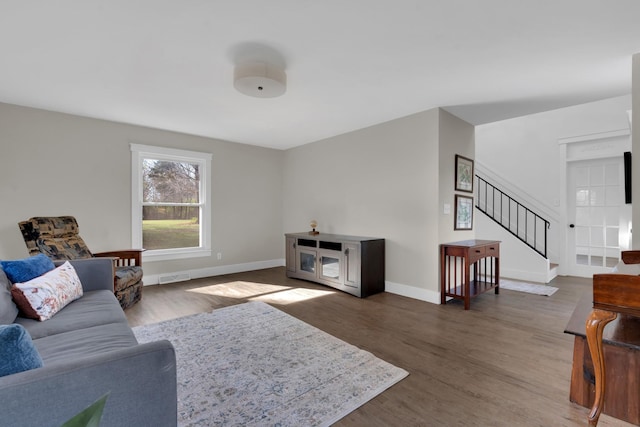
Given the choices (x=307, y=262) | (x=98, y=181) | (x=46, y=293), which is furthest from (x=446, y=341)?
(x=98, y=181)

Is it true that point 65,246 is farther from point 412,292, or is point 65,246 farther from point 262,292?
point 412,292

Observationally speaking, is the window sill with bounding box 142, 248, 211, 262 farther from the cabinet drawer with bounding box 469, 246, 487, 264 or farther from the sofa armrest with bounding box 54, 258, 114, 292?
the cabinet drawer with bounding box 469, 246, 487, 264

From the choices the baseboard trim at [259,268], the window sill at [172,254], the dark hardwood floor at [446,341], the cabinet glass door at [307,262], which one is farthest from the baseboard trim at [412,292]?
the window sill at [172,254]

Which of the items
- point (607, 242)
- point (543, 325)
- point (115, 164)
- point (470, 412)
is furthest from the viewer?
point (607, 242)

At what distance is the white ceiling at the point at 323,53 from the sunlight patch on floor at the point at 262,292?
2388 millimetres

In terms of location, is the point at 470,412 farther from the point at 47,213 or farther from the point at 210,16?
the point at 47,213

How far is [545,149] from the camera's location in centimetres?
546

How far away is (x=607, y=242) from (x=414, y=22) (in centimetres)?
515

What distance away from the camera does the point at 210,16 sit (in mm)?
1979

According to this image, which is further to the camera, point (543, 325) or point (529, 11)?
point (543, 325)

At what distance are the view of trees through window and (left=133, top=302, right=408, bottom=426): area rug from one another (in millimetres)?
2096

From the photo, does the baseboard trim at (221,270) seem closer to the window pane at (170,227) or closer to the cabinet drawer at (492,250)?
the window pane at (170,227)

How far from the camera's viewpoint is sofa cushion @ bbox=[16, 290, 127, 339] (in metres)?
1.80

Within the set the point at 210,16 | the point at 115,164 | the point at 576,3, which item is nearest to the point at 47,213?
the point at 115,164
